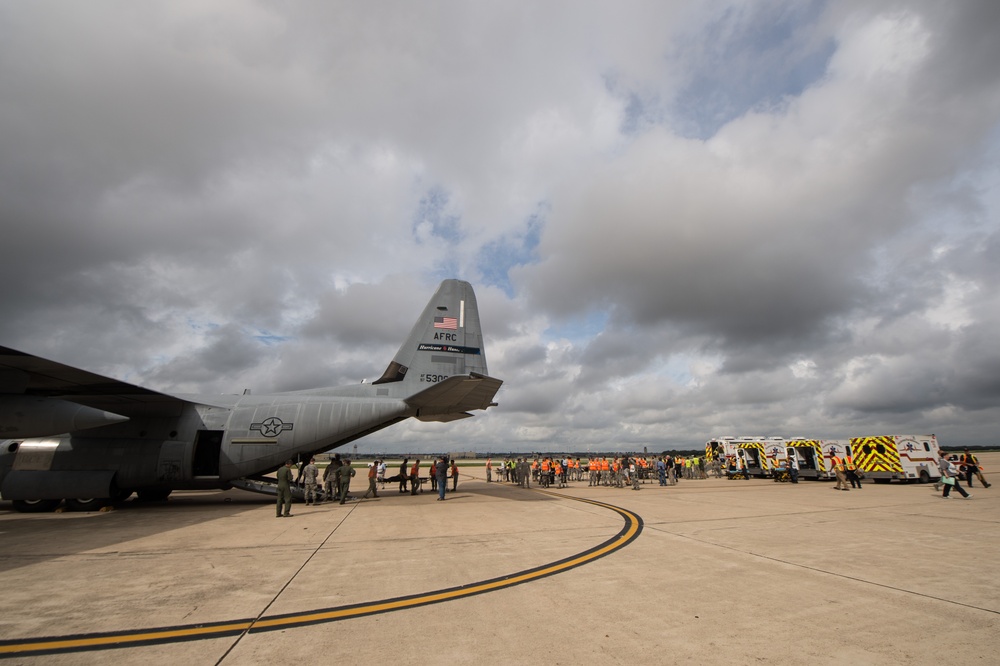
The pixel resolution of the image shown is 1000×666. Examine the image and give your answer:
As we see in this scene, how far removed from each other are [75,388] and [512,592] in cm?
1616

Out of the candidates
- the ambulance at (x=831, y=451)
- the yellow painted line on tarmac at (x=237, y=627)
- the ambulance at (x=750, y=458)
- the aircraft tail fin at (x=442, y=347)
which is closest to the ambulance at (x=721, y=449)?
the ambulance at (x=750, y=458)

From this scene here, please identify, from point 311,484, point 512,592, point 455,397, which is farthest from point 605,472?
point 512,592

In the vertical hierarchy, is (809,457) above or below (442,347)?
below

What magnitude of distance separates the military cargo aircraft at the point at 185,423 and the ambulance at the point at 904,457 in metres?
21.7

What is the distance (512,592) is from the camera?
19.3 feet

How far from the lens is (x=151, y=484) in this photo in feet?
52.6

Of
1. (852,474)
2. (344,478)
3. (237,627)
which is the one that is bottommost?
(237,627)

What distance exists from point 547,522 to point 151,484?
14.1 meters

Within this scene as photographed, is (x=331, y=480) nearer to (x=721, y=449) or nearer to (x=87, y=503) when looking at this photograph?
(x=87, y=503)

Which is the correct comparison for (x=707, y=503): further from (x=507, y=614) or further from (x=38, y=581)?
(x=38, y=581)

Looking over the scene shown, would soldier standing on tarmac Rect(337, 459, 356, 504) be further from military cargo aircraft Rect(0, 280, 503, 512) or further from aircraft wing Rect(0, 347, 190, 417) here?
aircraft wing Rect(0, 347, 190, 417)

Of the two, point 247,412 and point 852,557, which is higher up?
point 247,412

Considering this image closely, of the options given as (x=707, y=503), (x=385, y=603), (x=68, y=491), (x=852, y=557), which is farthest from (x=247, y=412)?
(x=852, y=557)

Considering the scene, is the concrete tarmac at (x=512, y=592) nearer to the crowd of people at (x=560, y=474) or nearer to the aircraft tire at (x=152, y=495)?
the crowd of people at (x=560, y=474)
